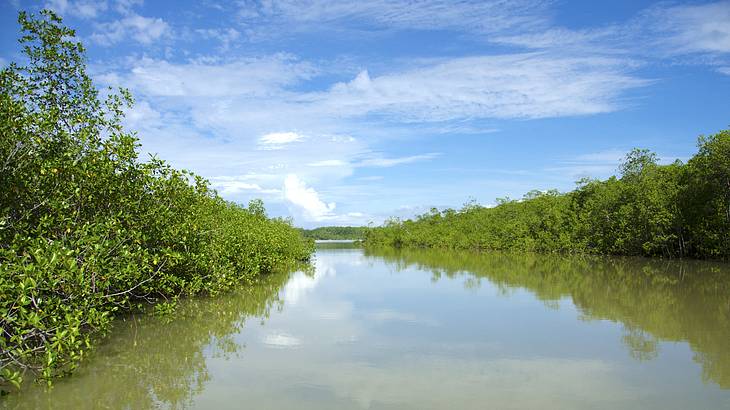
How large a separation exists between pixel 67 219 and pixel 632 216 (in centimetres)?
3199

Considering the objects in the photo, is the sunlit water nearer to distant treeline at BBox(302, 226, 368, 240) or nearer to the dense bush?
the dense bush

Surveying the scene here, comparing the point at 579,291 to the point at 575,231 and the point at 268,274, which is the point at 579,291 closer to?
the point at 268,274

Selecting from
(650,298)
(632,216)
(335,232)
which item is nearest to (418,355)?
(650,298)

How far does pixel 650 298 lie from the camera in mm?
13836

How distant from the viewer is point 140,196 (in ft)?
30.2

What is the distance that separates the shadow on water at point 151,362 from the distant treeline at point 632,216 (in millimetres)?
23301

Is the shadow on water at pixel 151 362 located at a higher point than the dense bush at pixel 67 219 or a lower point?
lower

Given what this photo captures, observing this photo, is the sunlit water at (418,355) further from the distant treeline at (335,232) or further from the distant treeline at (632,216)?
the distant treeline at (335,232)

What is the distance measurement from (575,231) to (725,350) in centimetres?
3181

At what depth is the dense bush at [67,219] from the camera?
5.74 metres

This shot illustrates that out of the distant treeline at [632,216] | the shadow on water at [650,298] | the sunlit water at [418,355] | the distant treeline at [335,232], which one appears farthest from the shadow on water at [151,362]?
the distant treeline at [335,232]

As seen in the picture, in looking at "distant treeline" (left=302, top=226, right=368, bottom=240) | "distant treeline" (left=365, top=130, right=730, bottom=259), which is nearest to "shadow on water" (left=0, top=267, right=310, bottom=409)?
"distant treeline" (left=365, top=130, right=730, bottom=259)

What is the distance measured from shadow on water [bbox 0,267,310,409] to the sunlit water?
27 millimetres

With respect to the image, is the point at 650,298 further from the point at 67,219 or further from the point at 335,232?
the point at 335,232
